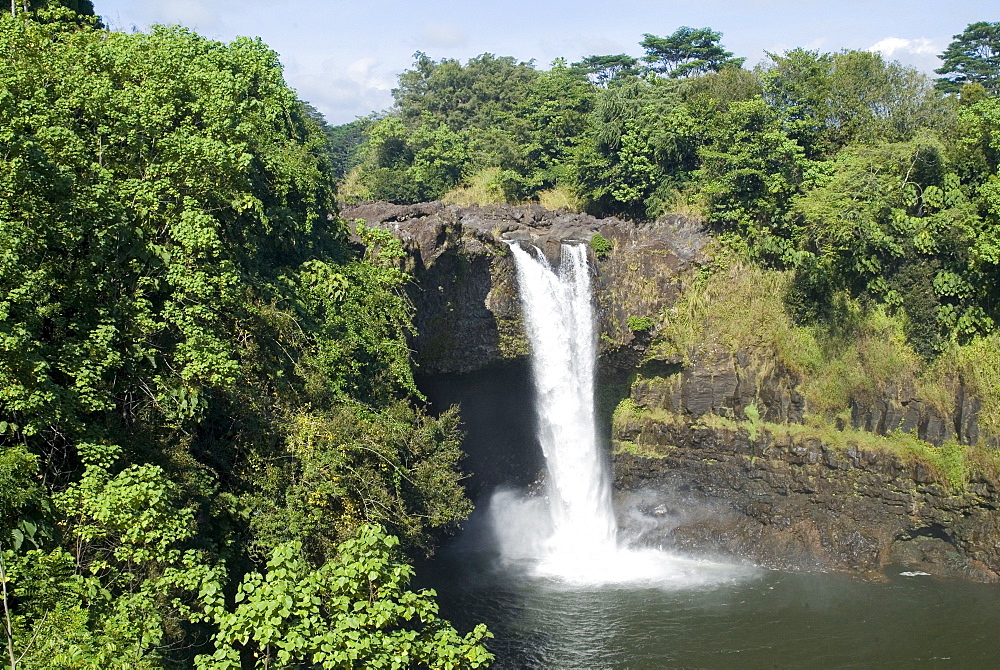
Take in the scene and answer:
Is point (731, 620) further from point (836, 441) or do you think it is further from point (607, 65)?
point (607, 65)

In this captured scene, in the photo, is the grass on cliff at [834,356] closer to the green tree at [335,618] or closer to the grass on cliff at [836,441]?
the grass on cliff at [836,441]

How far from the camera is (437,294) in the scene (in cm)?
2212

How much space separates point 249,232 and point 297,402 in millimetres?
3127

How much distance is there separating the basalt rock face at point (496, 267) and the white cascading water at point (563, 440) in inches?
19.7

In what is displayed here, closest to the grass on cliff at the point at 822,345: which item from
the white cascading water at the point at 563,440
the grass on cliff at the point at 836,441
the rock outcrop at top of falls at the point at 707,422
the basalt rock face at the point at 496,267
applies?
the rock outcrop at top of falls at the point at 707,422

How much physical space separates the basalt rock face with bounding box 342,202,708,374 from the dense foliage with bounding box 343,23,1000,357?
1977 mm

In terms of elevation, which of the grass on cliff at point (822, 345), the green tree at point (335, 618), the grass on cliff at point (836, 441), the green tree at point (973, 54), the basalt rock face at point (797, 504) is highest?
the green tree at point (973, 54)

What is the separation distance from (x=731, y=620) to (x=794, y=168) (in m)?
12.6

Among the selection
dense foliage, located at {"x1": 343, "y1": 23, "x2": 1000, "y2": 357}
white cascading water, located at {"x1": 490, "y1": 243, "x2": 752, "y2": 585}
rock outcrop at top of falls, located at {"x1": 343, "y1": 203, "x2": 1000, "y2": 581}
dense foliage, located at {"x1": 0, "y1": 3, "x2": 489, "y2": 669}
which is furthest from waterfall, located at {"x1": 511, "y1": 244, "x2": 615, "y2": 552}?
dense foliage, located at {"x1": 0, "y1": 3, "x2": 489, "y2": 669}

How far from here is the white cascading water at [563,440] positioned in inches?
910

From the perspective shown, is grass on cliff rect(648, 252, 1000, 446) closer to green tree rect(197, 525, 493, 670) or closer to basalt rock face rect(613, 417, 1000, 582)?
basalt rock face rect(613, 417, 1000, 582)

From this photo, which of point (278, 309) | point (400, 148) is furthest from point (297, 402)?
point (400, 148)

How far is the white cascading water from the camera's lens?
23.1 meters

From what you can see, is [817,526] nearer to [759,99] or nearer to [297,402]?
[759,99]
